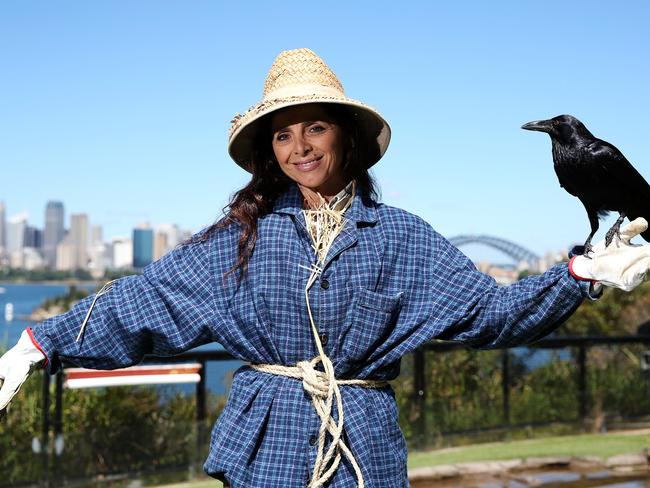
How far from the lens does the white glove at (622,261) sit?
2.24 metres

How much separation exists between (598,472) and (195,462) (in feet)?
8.15

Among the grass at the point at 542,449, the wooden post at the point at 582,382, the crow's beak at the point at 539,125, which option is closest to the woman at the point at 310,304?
the crow's beak at the point at 539,125

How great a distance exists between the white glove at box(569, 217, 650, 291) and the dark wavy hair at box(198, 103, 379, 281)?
2.28 ft

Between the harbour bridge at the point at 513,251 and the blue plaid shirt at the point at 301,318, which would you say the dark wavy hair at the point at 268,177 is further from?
the harbour bridge at the point at 513,251

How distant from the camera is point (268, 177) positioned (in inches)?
108

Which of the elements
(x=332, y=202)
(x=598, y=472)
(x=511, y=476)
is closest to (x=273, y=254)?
(x=332, y=202)

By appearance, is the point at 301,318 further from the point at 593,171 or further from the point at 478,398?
the point at 478,398

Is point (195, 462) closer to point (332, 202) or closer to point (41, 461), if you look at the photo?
point (41, 461)

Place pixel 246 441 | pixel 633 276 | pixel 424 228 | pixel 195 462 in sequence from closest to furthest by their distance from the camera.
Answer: pixel 633 276
pixel 246 441
pixel 424 228
pixel 195 462

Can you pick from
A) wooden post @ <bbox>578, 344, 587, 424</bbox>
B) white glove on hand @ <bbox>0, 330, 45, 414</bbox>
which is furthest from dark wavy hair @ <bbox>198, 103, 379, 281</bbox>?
wooden post @ <bbox>578, 344, 587, 424</bbox>

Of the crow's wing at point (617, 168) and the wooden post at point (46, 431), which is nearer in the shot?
the crow's wing at point (617, 168)

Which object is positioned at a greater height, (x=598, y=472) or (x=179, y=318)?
(x=179, y=318)

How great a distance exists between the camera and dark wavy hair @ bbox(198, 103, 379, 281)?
262cm

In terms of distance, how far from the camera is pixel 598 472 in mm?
5777
